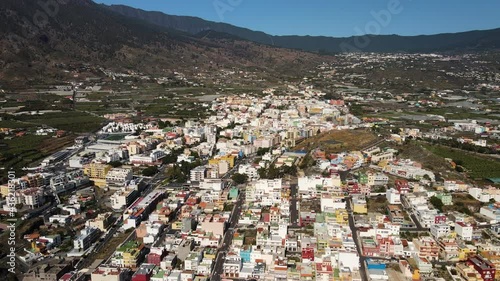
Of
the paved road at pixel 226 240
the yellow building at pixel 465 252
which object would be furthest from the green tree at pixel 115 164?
the yellow building at pixel 465 252

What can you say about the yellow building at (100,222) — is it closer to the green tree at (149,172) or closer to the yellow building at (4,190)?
the yellow building at (4,190)

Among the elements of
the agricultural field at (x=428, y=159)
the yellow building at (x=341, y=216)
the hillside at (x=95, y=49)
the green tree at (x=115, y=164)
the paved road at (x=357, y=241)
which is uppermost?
the hillside at (x=95, y=49)

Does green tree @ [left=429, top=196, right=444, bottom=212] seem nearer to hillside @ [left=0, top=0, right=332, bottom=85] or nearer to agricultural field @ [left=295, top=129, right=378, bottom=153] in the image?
agricultural field @ [left=295, top=129, right=378, bottom=153]

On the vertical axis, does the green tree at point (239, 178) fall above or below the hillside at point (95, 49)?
below

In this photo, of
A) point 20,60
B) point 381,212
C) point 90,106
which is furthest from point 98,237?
point 20,60

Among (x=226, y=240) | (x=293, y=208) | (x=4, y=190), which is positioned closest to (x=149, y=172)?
(x=4, y=190)

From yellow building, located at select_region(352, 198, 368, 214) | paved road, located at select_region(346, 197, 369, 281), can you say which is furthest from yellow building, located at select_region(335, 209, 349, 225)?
yellow building, located at select_region(352, 198, 368, 214)
